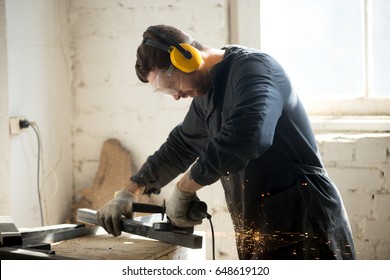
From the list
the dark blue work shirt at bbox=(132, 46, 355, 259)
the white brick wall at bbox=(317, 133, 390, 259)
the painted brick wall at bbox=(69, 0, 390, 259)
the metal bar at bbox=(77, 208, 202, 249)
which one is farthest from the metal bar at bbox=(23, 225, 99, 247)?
the white brick wall at bbox=(317, 133, 390, 259)

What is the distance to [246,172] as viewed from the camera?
145 cm

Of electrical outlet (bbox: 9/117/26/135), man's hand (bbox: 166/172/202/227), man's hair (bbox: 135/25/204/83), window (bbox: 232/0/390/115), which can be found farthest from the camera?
window (bbox: 232/0/390/115)

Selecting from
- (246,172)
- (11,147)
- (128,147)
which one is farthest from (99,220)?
(128,147)

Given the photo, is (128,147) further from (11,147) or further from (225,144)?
(225,144)

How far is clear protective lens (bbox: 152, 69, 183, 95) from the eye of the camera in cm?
154

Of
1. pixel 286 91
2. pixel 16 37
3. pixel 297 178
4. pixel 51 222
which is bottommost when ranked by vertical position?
pixel 51 222

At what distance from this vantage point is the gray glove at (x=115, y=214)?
58.1 inches

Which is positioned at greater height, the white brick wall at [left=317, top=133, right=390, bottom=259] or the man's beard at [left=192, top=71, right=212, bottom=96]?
the man's beard at [left=192, top=71, right=212, bottom=96]

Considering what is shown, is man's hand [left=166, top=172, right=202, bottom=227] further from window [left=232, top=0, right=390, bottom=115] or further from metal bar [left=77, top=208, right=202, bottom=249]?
window [left=232, top=0, right=390, bottom=115]

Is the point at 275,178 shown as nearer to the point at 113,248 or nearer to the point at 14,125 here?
the point at 113,248

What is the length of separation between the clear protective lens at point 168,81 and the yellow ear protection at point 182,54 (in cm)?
6

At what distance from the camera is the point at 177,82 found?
1558 millimetres

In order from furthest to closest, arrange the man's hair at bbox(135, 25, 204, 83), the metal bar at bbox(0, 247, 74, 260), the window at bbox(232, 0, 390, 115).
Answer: the window at bbox(232, 0, 390, 115), the man's hair at bbox(135, 25, 204, 83), the metal bar at bbox(0, 247, 74, 260)
